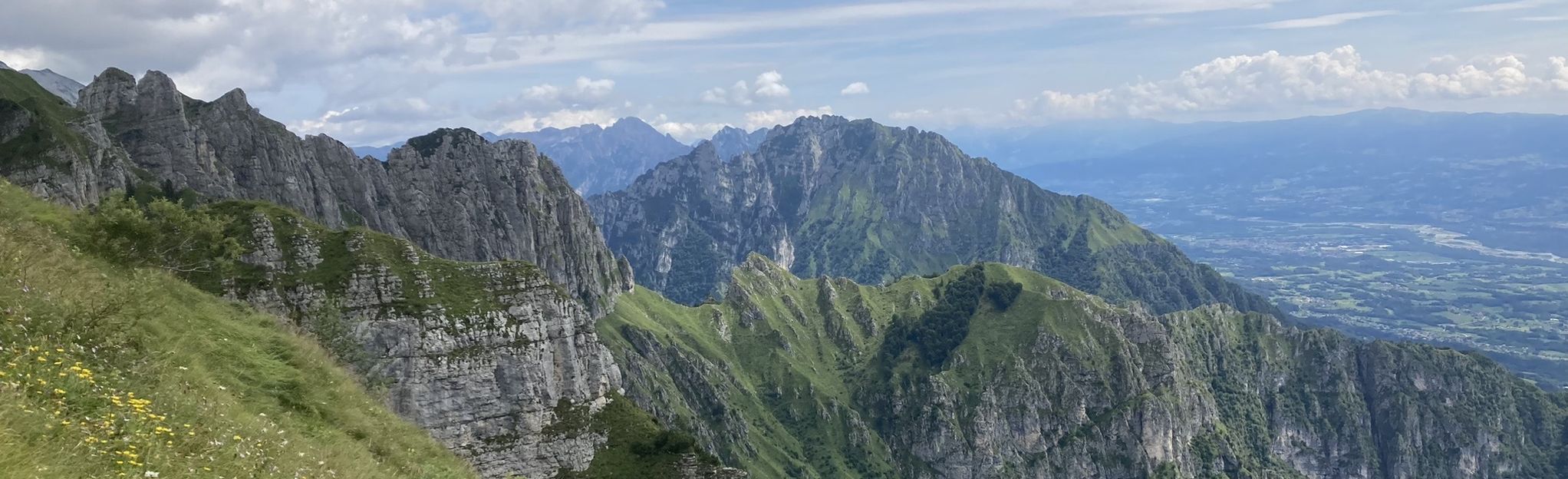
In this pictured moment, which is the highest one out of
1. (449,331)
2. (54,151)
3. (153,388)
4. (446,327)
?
(54,151)

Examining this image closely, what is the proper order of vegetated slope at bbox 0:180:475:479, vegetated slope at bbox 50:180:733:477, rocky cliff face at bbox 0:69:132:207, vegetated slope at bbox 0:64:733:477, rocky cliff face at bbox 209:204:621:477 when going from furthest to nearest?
rocky cliff face at bbox 0:69:132:207, rocky cliff face at bbox 209:204:621:477, vegetated slope at bbox 50:180:733:477, vegetated slope at bbox 0:64:733:477, vegetated slope at bbox 0:180:475:479

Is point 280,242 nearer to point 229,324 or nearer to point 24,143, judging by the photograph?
point 229,324

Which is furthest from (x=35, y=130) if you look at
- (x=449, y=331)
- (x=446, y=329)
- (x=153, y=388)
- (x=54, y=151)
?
(x=153, y=388)

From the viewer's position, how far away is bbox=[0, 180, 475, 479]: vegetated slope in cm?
1798

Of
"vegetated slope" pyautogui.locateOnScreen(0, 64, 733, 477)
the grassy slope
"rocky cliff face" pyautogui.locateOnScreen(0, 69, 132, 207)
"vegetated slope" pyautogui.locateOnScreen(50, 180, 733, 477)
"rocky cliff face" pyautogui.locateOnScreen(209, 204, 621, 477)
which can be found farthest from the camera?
the grassy slope

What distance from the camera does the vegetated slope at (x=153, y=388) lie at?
18.0m

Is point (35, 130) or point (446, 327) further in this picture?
point (35, 130)

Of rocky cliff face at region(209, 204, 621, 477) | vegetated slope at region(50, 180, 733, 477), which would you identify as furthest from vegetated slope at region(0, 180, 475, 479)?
rocky cliff face at region(209, 204, 621, 477)

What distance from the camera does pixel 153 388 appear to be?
23.7 metres

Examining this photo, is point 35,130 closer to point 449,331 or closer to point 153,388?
point 449,331

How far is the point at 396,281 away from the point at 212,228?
1619 inches

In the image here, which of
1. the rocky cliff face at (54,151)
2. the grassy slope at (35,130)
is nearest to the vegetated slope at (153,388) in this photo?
the rocky cliff face at (54,151)

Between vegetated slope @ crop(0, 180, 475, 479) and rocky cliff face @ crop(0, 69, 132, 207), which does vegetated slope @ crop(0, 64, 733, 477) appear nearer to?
rocky cliff face @ crop(0, 69, 132, 207)

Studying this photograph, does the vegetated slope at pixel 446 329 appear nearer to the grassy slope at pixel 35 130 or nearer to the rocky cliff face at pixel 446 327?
the rocky cliff face at pixel 446 327
